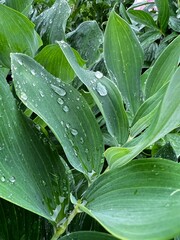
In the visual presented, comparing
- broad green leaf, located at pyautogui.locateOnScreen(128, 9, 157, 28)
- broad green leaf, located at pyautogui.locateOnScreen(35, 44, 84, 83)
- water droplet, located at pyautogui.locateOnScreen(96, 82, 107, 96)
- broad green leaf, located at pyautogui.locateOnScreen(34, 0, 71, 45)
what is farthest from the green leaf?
broad green leaf, located at pyautogui.locateOnScreen(128, 9, 157, 28)

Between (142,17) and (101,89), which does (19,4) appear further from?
(142,17)

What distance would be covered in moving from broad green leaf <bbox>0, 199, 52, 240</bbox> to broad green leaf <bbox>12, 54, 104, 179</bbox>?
3.5 inches

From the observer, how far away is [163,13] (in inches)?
50.1

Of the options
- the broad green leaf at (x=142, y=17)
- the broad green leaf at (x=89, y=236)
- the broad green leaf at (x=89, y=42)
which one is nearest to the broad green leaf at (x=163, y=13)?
the broad green leaf at (x=142, y=17)

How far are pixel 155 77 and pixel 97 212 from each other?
272 millimetres

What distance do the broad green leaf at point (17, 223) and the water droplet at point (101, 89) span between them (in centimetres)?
17

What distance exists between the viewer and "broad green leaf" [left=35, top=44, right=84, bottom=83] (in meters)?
0.61

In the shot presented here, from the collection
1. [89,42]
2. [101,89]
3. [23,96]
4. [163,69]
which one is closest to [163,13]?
[89,42]

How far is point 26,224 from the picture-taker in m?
0.48

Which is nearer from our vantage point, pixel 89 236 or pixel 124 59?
pixel 89 236

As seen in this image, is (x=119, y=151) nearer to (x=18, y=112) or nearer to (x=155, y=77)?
(x=18, y=112)

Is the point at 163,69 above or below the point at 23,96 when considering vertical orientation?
below

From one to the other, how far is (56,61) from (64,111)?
0.17 m

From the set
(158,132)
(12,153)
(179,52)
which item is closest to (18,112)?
(12,153)
